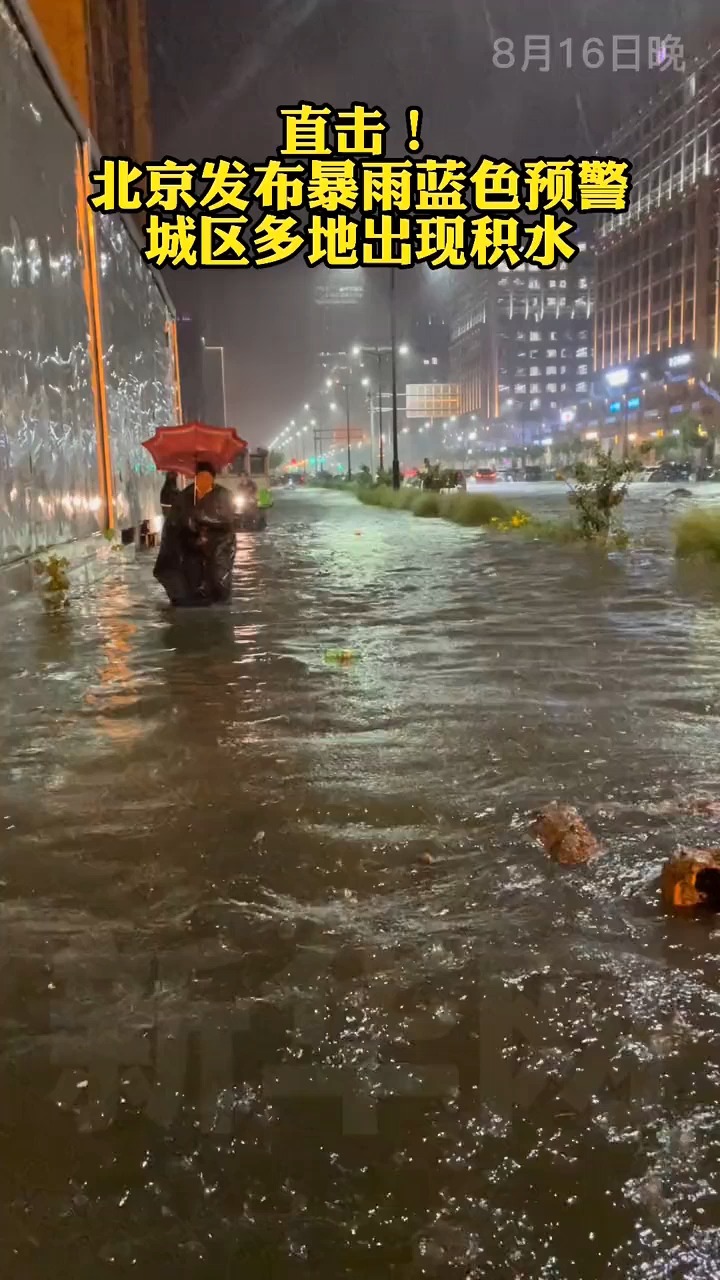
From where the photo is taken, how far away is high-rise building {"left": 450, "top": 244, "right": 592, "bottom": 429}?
171 meters

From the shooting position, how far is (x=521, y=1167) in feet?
8.22

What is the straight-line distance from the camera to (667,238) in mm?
124312

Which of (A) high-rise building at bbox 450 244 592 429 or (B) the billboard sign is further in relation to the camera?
(A) high-rise building at bbox 450 244 592 429

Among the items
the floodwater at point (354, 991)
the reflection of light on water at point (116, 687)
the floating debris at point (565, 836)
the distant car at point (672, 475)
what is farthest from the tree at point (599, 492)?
the distant car at point (672, 475)

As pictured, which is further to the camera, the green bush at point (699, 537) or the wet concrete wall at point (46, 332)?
the green bush at point (699, 537)

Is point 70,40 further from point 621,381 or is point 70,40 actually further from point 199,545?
point 621,381

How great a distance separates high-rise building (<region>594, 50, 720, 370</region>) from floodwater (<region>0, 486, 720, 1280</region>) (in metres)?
113

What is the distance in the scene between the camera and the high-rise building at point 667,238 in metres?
114

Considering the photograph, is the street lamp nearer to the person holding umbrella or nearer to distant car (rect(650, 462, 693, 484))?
distant car (rect(650, 462, 693, 484))

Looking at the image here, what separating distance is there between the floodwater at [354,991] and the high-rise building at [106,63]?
55.2ft

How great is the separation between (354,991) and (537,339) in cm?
17896

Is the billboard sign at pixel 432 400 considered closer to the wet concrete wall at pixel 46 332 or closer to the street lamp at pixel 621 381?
the wet concrete wall at pixel 46 332

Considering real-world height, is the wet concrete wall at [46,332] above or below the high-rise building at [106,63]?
below

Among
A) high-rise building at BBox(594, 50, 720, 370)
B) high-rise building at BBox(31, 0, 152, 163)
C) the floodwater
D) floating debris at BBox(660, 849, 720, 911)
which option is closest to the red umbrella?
high-rise building at BBox(31, 0, 152, 163)
